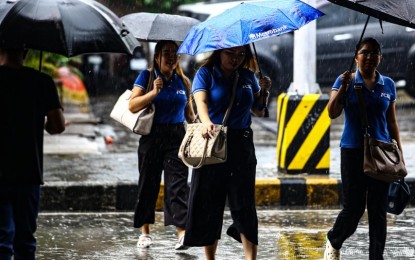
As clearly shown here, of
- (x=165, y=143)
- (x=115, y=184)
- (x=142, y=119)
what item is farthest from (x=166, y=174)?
(x=115, y=184)

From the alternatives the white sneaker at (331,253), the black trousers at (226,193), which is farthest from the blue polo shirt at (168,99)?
the white sneaker at (331,253)

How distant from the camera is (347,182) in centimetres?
688

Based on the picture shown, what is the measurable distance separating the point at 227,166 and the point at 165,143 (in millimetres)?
1365

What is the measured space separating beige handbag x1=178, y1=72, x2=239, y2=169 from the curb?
3554mm

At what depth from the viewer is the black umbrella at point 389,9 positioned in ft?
20.2

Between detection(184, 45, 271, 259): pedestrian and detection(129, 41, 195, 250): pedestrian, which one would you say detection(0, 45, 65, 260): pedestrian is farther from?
detection(129, 41, 195, 250): pedestrian

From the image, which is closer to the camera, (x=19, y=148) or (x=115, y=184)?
(x=19, y=148)

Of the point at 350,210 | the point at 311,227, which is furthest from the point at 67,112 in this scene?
the point at 350,210

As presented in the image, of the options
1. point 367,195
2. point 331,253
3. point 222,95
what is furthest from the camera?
point 331,253

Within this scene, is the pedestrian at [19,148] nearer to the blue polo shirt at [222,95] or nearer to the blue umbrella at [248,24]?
the blue umbrella at [248,24]

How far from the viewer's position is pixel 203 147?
20.9 ft

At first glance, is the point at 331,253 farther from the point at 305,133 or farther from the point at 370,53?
the point at 305,133

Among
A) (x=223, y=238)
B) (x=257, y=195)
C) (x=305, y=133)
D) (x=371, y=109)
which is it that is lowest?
(x=223, y=238)

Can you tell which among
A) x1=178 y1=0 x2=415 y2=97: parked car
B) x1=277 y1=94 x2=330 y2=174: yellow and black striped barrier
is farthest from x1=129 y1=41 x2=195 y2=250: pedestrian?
x1=178 y1=0 x2=415 y2=97: parked car
